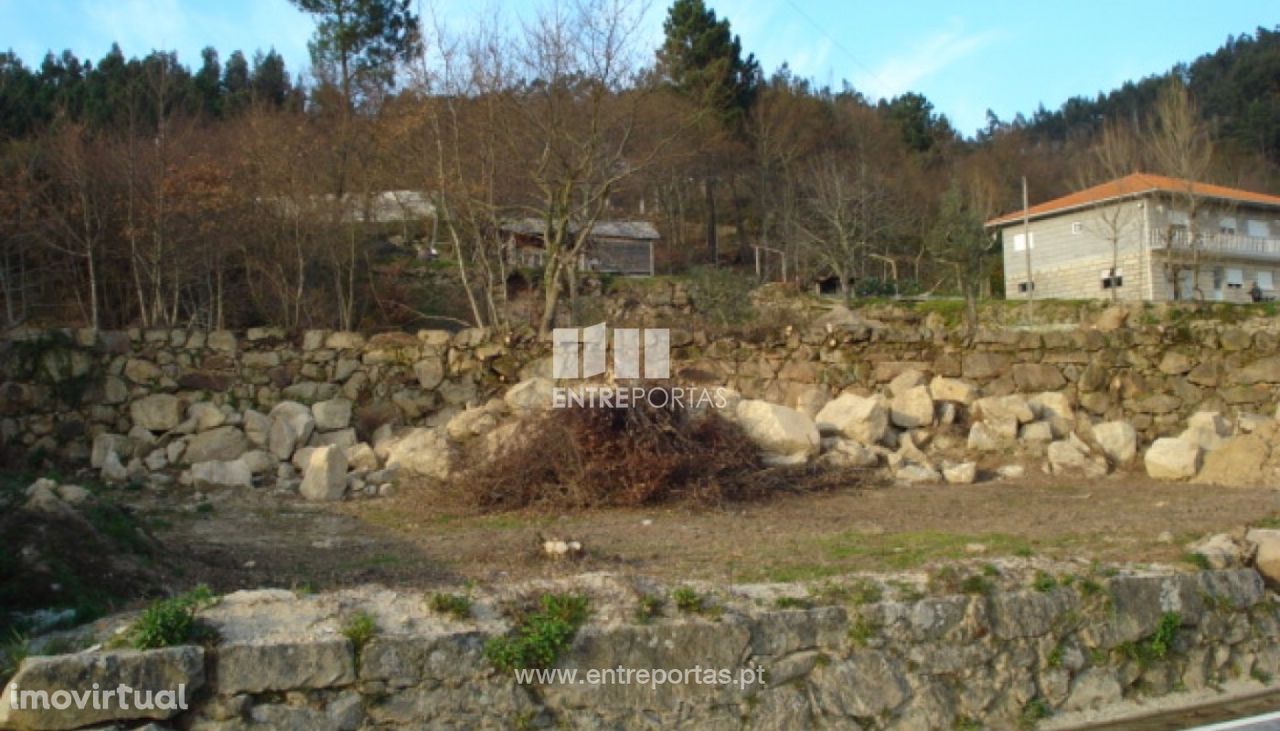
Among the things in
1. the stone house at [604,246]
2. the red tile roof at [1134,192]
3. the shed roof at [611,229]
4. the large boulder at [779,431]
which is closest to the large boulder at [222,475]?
the large boulder at [779,431]

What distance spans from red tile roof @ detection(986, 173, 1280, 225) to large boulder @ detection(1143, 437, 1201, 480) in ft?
98.6

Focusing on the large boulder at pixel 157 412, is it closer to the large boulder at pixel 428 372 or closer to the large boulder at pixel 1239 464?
the large boulder at pixel 428 372

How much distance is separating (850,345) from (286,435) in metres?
6.61

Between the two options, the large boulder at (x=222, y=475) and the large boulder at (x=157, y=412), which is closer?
the large boulder at (x=222, y=475)

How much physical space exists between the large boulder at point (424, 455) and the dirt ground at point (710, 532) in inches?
14.2

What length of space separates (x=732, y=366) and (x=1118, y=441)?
437 centimetres

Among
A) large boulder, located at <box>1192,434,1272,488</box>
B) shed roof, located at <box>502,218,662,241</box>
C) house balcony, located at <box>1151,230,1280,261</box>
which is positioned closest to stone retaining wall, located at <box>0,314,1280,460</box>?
large boulder, located at <box>1192,434,1272,488</box>

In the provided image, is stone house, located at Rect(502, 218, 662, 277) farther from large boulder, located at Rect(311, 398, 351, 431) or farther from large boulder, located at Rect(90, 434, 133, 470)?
large boulder, located at Rect(90, 434, 133, 470)

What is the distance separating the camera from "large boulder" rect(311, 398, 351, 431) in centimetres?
1158

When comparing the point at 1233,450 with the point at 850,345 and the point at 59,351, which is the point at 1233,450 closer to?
the point at 850,345

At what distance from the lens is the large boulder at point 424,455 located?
9.70 m

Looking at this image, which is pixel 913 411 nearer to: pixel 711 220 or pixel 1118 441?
pixel 1118 441

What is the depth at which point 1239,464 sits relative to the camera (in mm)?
10055

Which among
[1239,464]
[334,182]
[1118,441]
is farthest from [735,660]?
[334,182]
